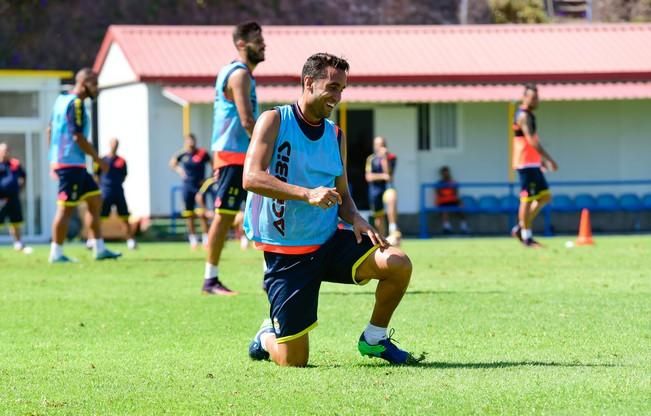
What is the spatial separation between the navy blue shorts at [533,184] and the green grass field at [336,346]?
4071 mm

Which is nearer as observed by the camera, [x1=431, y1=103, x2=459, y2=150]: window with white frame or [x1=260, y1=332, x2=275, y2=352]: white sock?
[x1=260, y1=332, x2=275, y2=352]: white sock

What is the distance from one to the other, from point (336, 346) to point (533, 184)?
450 inches

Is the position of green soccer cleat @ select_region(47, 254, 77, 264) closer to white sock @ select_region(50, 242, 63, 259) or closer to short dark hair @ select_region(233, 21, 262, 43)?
white sock @ select_region(50, 242, 63, 259)

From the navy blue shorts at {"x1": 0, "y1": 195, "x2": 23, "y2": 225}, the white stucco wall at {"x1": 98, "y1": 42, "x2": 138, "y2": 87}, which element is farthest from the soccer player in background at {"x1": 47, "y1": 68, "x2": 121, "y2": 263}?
the white stucco wall at {"x1": 98, "y1": 42, "x2": 138, "y2": 87}

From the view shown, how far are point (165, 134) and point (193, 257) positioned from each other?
12.6 meters

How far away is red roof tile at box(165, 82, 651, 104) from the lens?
103 feet

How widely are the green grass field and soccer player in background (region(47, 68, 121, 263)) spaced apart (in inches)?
45.8

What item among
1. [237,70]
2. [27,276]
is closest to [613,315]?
[237,70]

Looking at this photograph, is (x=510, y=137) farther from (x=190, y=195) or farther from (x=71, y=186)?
(x=71, y=186)

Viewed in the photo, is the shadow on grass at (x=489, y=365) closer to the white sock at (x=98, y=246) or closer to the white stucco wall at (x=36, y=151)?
the white sock at (x=98, y=246)

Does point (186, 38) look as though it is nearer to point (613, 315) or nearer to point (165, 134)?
point (165, 134)

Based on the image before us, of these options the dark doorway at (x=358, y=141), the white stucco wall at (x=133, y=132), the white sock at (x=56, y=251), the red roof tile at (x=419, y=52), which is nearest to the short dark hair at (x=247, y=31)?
the white sock at (x=56, y=251)

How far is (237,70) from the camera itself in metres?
Answer: 12.4

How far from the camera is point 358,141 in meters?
33.8
